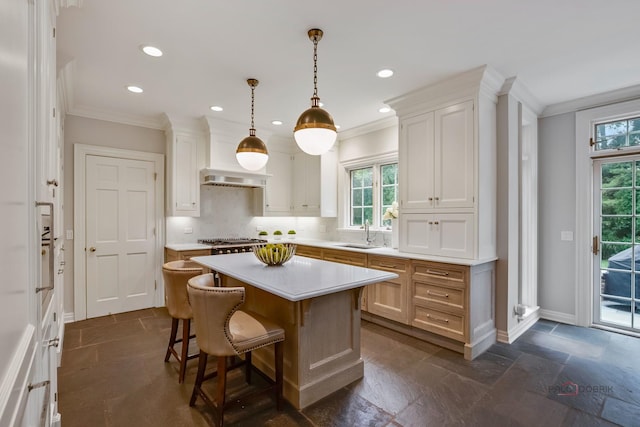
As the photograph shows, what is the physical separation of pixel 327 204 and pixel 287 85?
7.47 ft

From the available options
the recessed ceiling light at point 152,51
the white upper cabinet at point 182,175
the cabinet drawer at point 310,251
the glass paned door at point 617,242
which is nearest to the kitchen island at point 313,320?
the recessed ceiling light at point 152,51

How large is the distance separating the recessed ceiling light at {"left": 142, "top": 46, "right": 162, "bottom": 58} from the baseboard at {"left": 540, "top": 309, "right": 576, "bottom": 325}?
5.11 metres

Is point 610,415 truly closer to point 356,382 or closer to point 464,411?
point 464,411

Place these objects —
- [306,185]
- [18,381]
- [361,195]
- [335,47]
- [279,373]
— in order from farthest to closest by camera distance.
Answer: [306,185] < [361,195] < [335,47] < [279,373] < [18,381]

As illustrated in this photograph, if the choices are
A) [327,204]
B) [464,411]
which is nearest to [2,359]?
[464,411]

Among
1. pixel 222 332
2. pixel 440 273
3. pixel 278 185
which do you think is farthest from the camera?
pixel 278 185

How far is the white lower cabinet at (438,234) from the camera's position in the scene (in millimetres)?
3164

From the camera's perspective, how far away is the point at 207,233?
495cm

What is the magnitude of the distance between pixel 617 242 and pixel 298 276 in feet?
12.4

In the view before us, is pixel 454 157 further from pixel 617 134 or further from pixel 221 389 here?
pixel 221 389

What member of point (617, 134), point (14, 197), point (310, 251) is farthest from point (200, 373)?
point (617, 134)

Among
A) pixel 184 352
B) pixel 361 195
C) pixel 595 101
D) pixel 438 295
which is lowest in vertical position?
pixel 184 352

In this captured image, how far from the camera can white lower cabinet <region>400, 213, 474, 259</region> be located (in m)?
3.16

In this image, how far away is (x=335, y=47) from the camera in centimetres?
258
